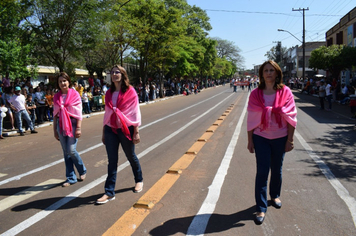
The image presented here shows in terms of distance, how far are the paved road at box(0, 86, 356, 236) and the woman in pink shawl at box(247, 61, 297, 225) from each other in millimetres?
478

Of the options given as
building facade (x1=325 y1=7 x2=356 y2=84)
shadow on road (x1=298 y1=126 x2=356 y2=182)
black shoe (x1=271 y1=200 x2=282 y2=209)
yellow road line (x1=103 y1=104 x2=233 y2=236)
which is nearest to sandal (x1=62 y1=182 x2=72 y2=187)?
yellow road line (x1=103 y1=104 x2=233 y2=236)

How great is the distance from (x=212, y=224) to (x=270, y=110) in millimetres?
1494

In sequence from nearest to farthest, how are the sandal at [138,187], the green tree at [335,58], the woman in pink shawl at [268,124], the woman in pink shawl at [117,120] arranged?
the woman in pink shawl at [268,124], the woman in pink shawl at [117,120], the sandal at [138,187], the green tree at [335,58]

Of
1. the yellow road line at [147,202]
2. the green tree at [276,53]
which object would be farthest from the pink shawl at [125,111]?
the green tree at [276,53]

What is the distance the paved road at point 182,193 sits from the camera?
11.8ft

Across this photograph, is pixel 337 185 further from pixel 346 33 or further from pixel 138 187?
pixel 346 33

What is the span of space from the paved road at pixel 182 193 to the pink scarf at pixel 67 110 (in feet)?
3.16

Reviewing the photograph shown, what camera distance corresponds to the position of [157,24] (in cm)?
2583

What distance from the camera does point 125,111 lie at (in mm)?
4387

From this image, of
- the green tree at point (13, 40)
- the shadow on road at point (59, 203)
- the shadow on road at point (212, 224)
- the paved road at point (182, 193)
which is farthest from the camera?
the green tree at point (13, 40)

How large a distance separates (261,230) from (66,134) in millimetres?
3292

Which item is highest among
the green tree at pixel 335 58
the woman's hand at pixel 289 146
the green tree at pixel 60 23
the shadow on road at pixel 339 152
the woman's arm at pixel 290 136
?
the green tree at pixel 60 23

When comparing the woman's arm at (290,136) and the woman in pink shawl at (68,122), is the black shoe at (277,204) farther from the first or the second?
the woman in pink shawl at (68,122)

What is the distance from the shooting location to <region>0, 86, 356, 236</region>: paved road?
142 inches
